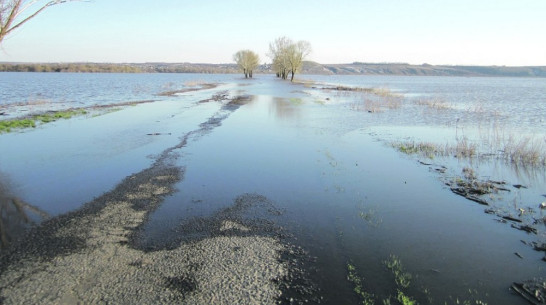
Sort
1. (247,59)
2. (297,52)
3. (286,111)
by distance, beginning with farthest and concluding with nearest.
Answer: (247,59), (297,52), (286,111)

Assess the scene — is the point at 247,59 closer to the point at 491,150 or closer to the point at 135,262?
the point at 491,150

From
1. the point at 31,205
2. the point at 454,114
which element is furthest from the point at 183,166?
the point at 454,114

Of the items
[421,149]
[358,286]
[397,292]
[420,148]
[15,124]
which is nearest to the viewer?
[397,292]

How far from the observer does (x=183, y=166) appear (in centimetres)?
1400

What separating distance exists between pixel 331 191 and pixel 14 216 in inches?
361

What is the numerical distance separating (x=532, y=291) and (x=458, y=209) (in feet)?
13.8

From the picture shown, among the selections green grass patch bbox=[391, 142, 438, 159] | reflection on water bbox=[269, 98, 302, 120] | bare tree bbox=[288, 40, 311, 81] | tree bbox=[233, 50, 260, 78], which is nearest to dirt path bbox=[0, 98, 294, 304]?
green grass patch bbox=[391, 142, 438, 159]

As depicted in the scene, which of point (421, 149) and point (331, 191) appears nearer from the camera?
point (331, 191)

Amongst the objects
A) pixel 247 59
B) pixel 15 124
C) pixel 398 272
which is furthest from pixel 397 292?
pixel 247 59

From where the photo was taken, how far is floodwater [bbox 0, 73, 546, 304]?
6934mm

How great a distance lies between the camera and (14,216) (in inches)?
354

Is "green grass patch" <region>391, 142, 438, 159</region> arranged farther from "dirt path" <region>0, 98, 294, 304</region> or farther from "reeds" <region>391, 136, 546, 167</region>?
"dirt path" <region>0, 98, 294, 304</region>

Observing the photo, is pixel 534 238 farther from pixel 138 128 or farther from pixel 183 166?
pixel 138 128

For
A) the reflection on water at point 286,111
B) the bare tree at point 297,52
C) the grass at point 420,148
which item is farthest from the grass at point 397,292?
the bare tree at point 297,52
